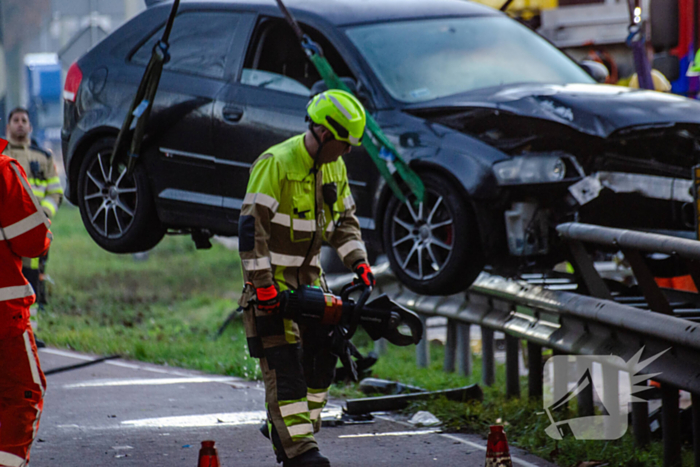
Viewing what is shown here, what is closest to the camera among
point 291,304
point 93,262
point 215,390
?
point 291,304

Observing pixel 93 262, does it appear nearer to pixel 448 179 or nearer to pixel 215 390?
pixel 215 390

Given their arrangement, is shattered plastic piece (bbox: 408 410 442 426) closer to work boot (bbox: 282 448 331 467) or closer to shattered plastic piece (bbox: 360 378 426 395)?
shattered plastic piece (bbox: 360 378 426 395)

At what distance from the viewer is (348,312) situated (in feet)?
17.7

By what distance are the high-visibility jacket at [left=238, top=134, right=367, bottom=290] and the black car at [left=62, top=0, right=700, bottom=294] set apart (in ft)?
2.97

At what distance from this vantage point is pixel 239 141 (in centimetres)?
679

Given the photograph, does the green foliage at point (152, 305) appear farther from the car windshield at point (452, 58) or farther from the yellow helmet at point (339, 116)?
the yellow helmet at point (339, 116)

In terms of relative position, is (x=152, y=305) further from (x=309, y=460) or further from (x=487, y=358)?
(x=309, y=460)

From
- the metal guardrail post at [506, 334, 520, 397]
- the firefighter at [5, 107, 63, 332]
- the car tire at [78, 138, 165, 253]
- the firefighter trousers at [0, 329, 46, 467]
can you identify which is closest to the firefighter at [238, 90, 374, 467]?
the firefighter trousers at [0, 329, 46, 467]

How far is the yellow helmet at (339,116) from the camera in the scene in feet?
16.8

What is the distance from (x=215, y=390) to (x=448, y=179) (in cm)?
275

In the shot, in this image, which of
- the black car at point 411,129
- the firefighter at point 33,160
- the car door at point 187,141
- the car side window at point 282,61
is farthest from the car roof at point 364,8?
the firefighter at point 33,160

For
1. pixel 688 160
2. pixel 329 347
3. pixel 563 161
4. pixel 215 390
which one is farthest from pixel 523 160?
pixel 215 390

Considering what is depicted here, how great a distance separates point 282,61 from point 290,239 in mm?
1977

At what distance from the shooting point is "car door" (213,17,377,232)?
21.8ft
